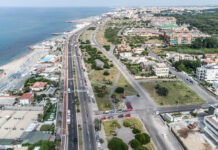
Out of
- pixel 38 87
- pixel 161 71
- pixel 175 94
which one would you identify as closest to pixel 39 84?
pixel 38 87

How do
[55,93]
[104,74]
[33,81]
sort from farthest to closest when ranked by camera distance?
[104,74] < [33,81] < [55,93]

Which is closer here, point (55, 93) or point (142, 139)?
point (142, 139)

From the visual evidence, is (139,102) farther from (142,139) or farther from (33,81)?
(33,81)

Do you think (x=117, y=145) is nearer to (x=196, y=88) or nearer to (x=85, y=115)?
(x=85, y=115)

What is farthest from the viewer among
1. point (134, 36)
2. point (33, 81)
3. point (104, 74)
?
point (134, 36)

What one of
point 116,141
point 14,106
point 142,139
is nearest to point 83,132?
point 116,141

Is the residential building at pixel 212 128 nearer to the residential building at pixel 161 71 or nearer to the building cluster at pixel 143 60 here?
the residential building at pixel 161 71
